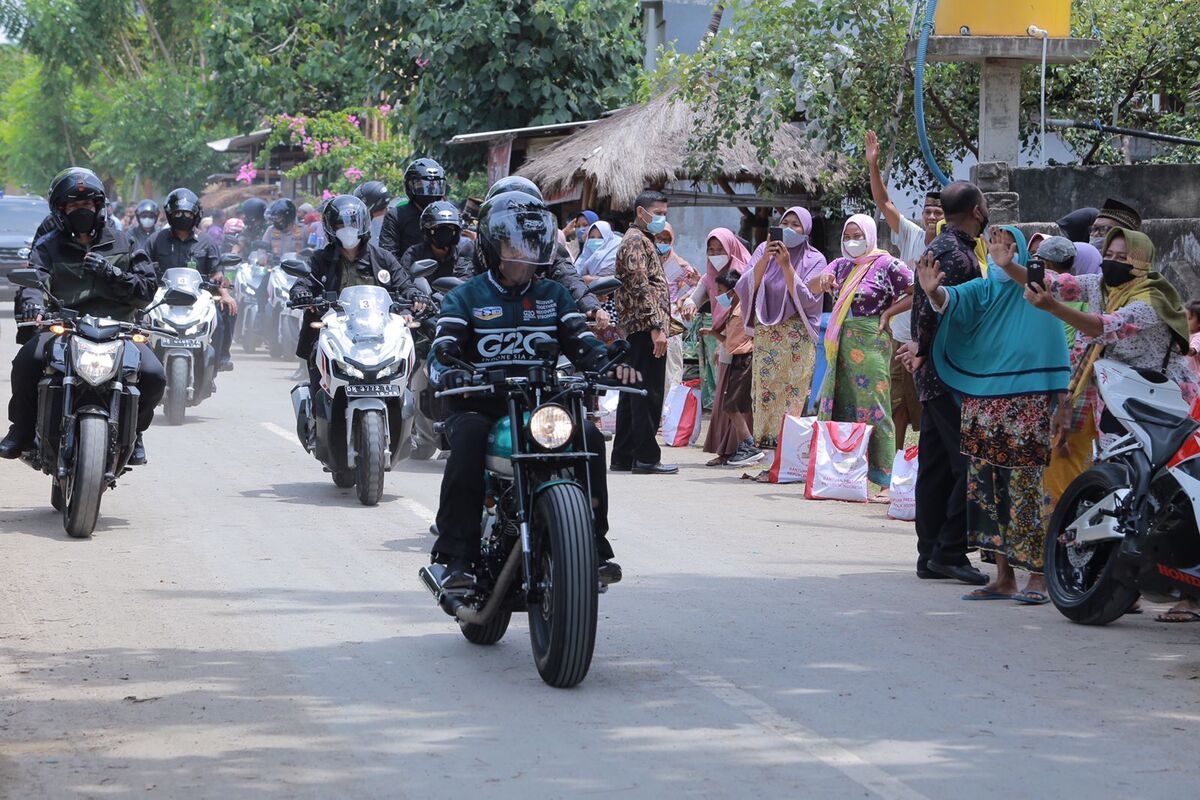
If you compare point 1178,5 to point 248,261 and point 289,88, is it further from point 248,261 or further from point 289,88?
point 289,88

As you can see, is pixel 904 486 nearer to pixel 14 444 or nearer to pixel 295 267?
pixel 295 267

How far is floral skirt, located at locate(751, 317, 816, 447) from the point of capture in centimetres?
1320

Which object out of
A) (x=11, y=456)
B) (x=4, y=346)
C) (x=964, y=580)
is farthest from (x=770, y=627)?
(x=4, y=346)

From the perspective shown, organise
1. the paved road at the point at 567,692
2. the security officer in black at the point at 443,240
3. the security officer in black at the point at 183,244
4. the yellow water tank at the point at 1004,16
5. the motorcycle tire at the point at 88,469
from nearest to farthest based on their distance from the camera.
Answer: the paved road at the point at 567,692, the motorcycle tire at the point at 88,469, the security officer in black at the point at 443,240, the yellow water tank at the point at 1004,16, the security officer in black at the point at 183,244

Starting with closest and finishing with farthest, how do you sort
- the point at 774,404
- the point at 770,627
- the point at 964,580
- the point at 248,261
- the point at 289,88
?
the point at 770,627 → the point at 964,580 → the point at 774,404 → the point at 248,261 → the point at 289,88

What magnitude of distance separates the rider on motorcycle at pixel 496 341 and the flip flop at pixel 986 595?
2.39 m

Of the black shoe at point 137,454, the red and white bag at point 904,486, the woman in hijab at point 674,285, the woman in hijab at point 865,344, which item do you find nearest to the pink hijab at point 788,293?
the woman in hijab at point 865,344

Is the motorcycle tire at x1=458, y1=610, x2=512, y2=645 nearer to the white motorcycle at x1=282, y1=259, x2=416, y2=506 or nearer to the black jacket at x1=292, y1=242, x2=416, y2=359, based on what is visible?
the white motorcycle at x1=282, y1=259, x2=416, y2=506

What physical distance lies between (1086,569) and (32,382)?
19.0ft

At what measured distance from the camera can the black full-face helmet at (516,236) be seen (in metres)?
6.84

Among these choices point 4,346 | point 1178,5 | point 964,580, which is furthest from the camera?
point 4,346

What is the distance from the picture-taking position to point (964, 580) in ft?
28.7

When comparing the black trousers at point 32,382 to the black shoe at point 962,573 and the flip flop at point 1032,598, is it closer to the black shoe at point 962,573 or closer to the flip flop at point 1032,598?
the black shoe at point 962,573

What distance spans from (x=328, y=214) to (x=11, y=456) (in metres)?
2.75
